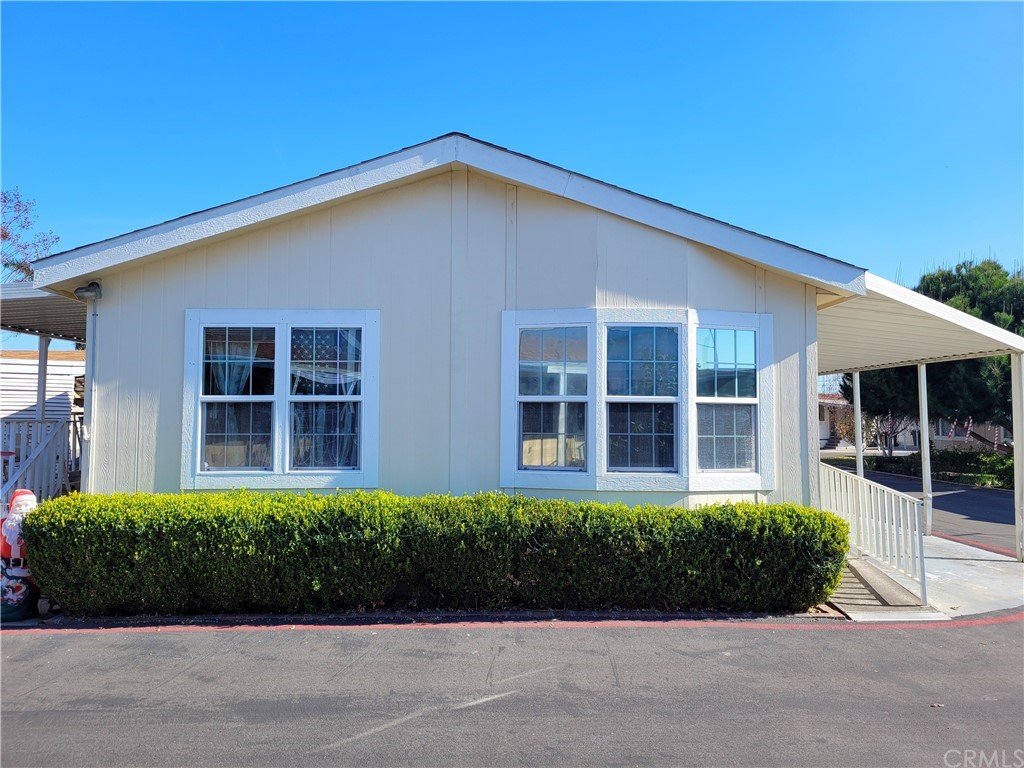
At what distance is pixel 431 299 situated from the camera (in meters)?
7.31

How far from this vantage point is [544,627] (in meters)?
5.96

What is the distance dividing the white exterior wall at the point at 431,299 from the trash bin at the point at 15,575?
3.15ft

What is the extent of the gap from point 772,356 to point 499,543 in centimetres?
349

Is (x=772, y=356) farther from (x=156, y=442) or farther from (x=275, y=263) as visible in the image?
(x=156, y=442)

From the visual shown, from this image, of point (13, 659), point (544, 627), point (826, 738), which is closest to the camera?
point (826, 738)

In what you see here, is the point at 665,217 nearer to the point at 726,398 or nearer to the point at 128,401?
the point at 726,398

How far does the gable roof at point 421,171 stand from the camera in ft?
22.8

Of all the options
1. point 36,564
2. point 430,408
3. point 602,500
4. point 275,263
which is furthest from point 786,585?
point 36,564

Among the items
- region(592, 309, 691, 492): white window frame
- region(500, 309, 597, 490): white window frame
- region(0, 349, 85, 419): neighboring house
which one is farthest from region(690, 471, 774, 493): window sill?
region(0, 349, 85, 419): neighboring house

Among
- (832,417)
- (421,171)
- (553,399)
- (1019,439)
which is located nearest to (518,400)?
(553,399)

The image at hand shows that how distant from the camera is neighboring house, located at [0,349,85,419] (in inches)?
536

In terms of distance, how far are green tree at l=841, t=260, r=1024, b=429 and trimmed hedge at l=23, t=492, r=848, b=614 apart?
62.9ft

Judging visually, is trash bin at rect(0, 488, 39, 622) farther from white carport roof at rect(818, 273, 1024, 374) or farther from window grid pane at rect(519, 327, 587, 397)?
white carport roof at rect(818, 273, 1024, 374)

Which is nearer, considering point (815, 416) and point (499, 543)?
point (499, 543)
